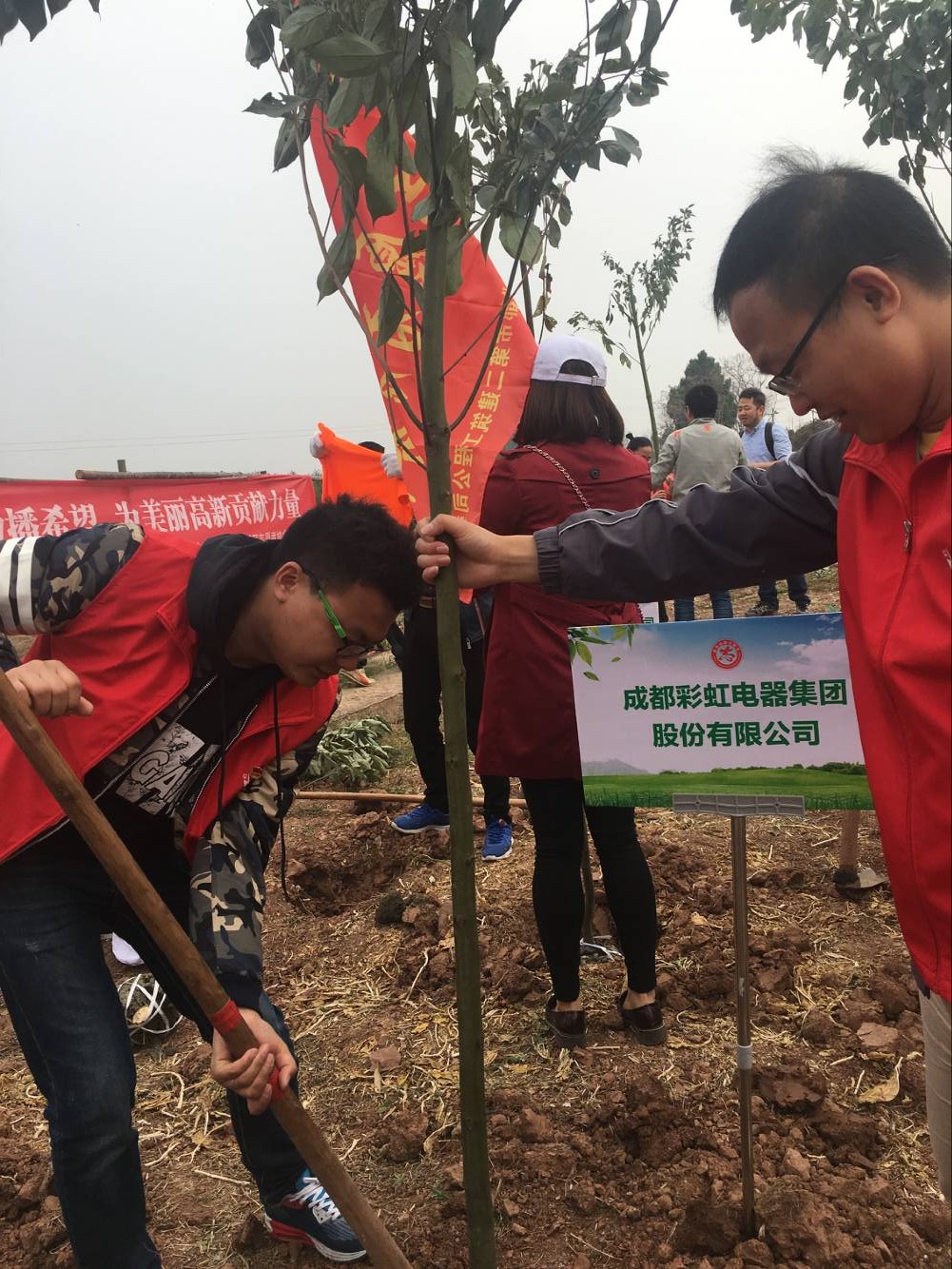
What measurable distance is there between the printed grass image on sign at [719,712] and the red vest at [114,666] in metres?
0.81

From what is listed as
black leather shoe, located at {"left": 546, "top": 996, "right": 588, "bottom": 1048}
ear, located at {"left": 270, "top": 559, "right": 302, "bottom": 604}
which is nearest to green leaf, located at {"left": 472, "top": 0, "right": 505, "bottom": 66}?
ear, located at {"left": 270, "top": 559, "right": 302, "bottom": 604}

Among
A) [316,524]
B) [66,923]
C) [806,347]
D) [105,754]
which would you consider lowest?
[66,923]

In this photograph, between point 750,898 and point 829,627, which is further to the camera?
point 750,898

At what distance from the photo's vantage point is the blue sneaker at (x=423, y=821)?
4.45 m

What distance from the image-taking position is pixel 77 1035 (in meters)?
1.61

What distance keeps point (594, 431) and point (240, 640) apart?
1.25 metres

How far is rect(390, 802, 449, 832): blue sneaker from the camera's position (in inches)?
175

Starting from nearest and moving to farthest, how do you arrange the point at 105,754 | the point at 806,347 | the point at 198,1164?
the point at 806,347, the point at 105,754, the point at 198,1164

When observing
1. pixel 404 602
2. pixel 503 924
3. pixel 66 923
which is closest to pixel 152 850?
pixel 66 923

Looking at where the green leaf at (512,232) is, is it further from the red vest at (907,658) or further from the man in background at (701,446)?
the man in background at (701,446)

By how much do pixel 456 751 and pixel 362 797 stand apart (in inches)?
139

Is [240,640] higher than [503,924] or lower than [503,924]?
higher

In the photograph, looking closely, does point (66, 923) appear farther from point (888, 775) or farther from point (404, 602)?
point (888, 775)

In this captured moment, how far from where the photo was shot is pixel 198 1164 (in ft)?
7.98
